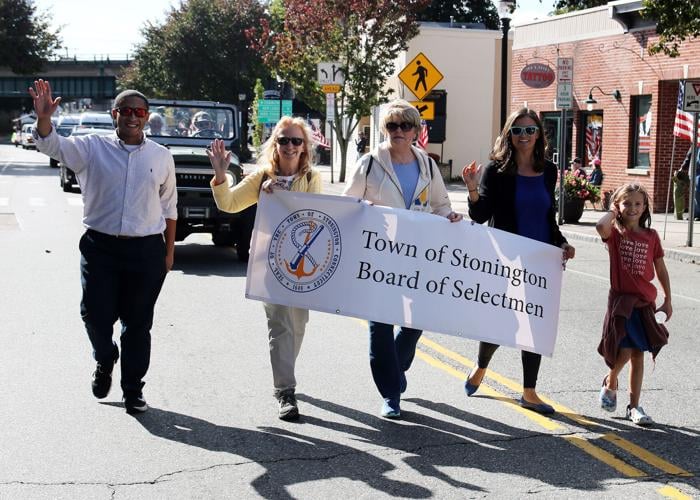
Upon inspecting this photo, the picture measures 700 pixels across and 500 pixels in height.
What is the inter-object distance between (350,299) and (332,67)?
26237 mm

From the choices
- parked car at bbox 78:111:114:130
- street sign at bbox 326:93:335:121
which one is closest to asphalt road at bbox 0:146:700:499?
street sign at bbox 326:93:335:121

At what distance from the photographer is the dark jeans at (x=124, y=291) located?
249 inches

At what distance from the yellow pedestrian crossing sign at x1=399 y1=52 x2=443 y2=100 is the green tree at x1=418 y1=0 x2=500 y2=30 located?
159 feet

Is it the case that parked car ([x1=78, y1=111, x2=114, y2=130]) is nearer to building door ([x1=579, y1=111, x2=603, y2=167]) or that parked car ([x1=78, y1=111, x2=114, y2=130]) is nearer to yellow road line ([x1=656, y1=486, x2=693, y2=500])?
building door ([x1=579, y1=111, x2=603, y2=167])

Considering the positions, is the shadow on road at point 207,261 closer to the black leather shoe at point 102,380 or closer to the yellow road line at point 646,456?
the black leather shoe at point 102,380

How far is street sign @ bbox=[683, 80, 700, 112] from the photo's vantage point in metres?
17.0

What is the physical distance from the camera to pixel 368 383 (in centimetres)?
741

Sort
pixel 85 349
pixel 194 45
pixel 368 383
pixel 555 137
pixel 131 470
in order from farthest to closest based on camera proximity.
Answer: pixel 194 45 → pixel 555 137 → pixel 85 349 → pixel 368 383 → pixel 131 470

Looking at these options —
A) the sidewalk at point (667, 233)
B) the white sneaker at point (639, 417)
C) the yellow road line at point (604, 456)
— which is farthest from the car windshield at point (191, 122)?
the yellow road line at point (604, 456)

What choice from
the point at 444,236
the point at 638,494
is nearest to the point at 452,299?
the point at 444,236

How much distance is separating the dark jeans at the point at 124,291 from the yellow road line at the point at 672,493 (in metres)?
3.09

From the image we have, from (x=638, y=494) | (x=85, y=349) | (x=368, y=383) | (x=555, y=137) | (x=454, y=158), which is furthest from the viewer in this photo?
(x=454, y=158)

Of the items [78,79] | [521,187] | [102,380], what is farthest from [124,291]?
[78,79]

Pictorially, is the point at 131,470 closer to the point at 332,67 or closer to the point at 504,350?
the point at 504,350
